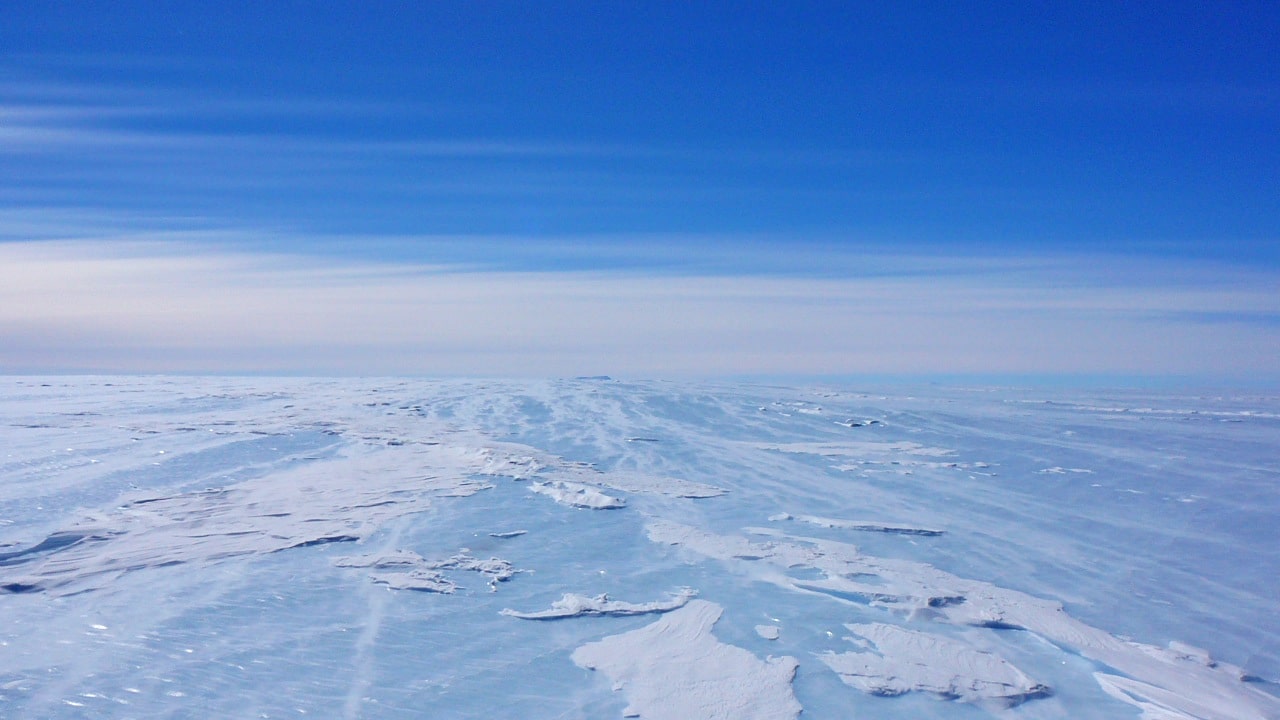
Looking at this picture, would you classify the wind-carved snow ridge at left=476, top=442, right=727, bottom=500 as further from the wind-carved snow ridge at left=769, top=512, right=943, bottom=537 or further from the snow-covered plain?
the wind-carved snow ridge at left=769, top=512, right=943, bottom=537

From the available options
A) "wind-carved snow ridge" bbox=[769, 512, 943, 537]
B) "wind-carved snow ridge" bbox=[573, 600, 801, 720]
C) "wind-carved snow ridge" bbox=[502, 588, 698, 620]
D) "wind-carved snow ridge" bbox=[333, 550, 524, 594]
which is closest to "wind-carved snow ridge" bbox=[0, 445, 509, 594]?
"wind-carved snow ridge" bbox=[333, 550, 524, 594]

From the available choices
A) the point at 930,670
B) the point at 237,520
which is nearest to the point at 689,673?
the point at 930,670

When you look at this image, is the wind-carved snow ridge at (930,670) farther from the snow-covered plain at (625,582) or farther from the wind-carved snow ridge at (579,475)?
the wind-carved snow ridge at (579,475)

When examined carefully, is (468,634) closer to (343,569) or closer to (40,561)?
(343,569)

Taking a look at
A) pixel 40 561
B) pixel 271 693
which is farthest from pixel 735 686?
pixel 40 561

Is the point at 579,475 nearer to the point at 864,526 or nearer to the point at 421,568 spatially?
the point at 864,526
